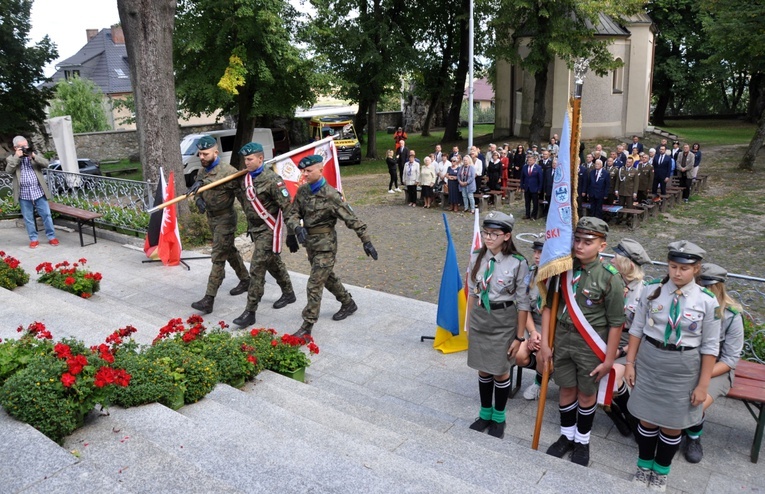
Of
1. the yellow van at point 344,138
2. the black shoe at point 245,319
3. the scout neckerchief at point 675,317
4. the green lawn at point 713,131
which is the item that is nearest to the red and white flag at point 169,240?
the black shoe at point 245,319

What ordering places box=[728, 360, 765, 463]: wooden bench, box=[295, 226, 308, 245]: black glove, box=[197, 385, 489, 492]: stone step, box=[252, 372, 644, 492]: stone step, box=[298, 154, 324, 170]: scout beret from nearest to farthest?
box=[197, 385, 489, 492]: stone step < box=[252, 372, 644, 492]: stone step < box=[728, 360, 765, 463]: wooden bench < box=[295, 226, 308, 245]: black glove < box=[298, 154, 324, 170]: scout beret

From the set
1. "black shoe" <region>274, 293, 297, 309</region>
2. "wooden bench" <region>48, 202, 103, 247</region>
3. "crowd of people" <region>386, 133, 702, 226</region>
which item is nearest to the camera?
"black shoe" <region>274, 293, 297, 309</region>

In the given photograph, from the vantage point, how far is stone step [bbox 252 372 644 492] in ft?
12.2

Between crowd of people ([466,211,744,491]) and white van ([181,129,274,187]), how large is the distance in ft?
58.8

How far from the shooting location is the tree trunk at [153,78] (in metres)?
12.1

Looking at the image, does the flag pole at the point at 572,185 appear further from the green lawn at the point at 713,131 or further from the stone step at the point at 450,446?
the green lawn at the point at 713,131

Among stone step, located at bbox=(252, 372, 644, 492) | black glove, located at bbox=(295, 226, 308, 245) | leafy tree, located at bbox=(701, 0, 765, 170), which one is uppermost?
leafy tree, located at bbox=(701, 0, 765, 170)

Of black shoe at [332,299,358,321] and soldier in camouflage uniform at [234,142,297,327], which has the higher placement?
soldier in camouflage uniform at [234,142,297,327]

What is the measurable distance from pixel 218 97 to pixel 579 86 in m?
21.1

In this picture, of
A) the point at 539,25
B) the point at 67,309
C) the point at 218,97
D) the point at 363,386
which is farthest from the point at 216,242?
the point at 539,25

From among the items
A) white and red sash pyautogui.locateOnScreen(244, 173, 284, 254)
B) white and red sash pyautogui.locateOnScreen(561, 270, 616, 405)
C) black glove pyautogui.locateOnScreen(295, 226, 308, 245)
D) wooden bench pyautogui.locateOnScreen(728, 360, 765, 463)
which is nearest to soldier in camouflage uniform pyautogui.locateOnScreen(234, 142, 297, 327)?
white and red sash pyautogui.locateOnScreen(244, 173, 284, 254)

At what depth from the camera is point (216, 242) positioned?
8258mm

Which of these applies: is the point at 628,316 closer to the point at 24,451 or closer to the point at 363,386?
the point at 363,386

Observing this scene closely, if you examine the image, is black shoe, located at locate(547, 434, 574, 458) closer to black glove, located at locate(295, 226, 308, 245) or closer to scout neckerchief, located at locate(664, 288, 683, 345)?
scout neckerchief, located at locate(664, 288, 683, 345)
